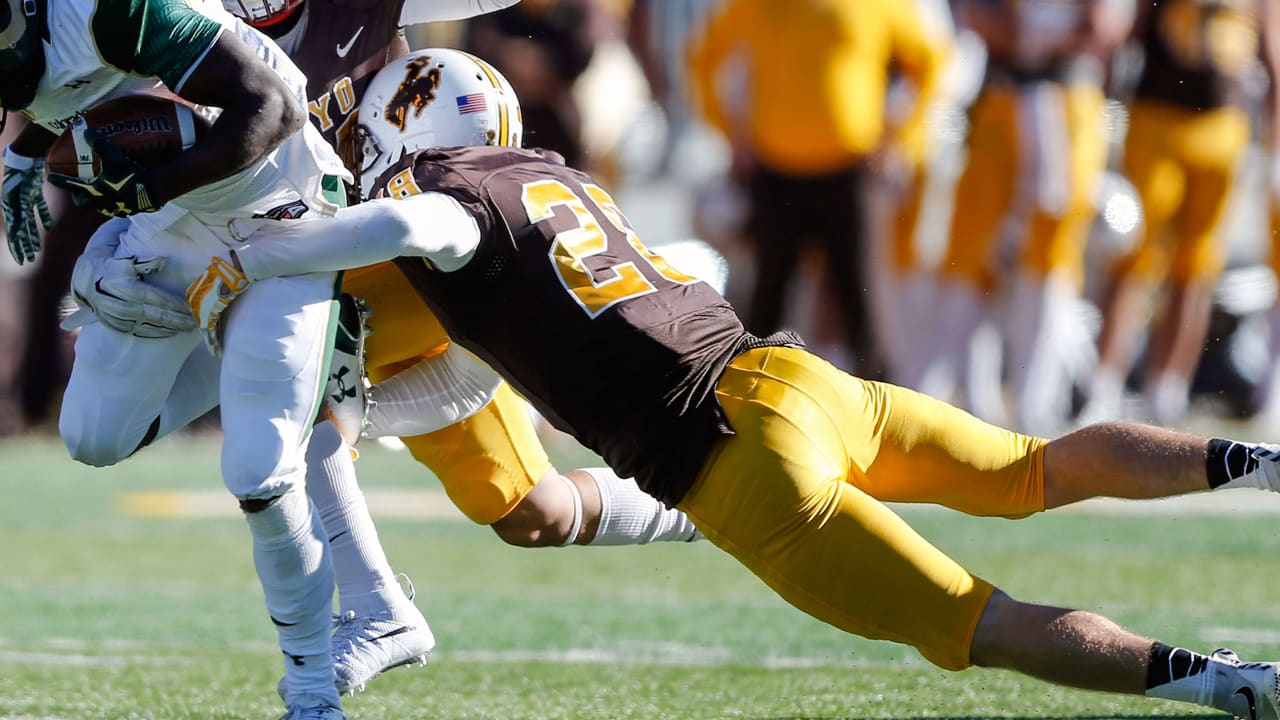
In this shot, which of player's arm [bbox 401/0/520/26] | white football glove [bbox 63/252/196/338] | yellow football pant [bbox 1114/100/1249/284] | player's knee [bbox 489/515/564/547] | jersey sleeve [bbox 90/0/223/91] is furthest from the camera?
yellow football pant [bbox 1114/100/1249/284]

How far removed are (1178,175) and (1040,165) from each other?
0.86 m

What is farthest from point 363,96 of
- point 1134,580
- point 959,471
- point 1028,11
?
point 1028,11

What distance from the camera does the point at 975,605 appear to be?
2729mm

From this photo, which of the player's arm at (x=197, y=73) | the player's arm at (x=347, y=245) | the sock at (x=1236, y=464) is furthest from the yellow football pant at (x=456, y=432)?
the sock at (x=1236, y=464)

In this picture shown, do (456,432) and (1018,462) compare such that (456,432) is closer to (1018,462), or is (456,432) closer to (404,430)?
(404,430)

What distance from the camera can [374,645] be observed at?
3463 millimetres

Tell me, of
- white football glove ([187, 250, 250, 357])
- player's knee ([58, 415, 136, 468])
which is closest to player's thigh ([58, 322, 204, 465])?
player's knee ([58, 415, 136, 468])

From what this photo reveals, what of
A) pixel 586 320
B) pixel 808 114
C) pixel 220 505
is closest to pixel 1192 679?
pixel 586 320

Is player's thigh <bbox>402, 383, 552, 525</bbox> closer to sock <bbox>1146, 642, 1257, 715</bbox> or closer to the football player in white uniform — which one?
the football player in white uniform

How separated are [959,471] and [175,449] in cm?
747

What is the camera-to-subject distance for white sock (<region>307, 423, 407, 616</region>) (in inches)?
139

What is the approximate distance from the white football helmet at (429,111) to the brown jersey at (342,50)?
0.13 meters

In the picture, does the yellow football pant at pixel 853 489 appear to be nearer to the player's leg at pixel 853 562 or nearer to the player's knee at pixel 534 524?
the player's leg at pixel 853 562

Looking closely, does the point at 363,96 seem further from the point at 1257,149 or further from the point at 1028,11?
→ the point at 1257,149
